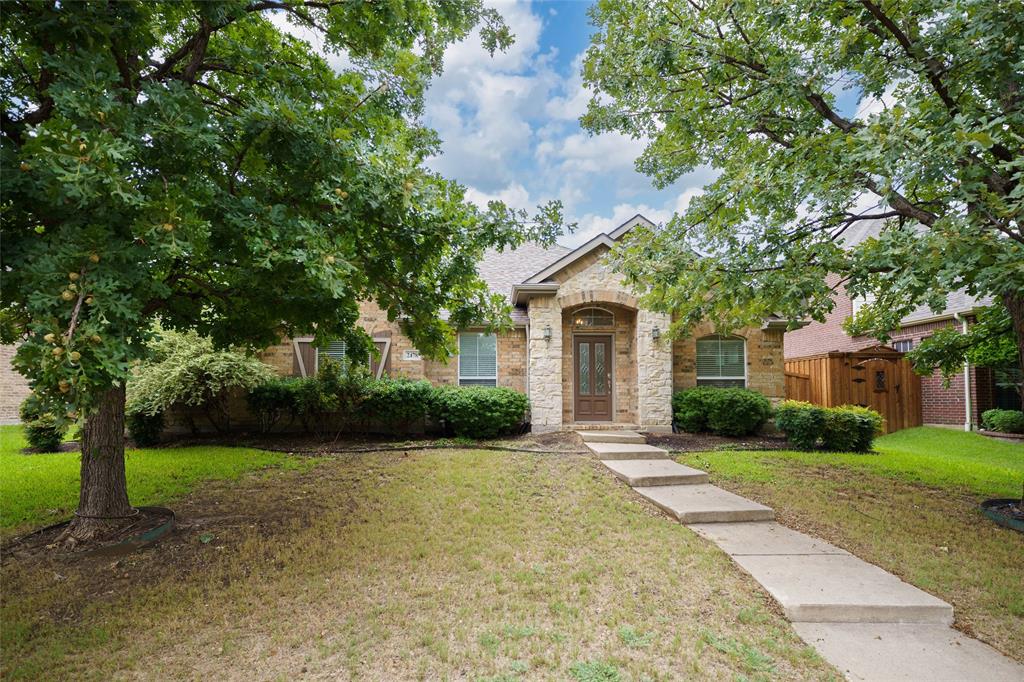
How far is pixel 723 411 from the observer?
11.0 m

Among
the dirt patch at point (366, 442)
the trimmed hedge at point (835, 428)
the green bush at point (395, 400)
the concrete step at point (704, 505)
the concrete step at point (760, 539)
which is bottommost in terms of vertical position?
the concrete step at point (760, 539)

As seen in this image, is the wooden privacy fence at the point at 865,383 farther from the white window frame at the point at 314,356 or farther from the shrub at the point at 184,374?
the shrub at the point at 184,374

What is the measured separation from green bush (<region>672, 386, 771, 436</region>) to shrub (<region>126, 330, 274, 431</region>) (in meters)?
9.42

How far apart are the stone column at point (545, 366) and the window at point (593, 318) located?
883 mm

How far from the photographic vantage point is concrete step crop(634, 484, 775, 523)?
5539mm

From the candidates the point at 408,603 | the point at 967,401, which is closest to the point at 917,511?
the point at 408,603

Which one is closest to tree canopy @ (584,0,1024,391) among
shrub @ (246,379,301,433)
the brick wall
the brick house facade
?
the brick house facade

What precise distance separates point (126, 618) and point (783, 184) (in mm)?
7041

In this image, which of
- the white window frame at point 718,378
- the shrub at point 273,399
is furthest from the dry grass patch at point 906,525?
the shrub at point 273,399

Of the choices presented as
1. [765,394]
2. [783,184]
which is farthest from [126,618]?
[765,394]

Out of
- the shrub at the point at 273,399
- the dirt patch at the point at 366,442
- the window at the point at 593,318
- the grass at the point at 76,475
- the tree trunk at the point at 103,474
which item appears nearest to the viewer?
the tree trunk at the point at 103,474

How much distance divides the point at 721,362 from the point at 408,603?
1074cm

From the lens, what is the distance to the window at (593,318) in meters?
12.5

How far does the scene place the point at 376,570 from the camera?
4203mm
